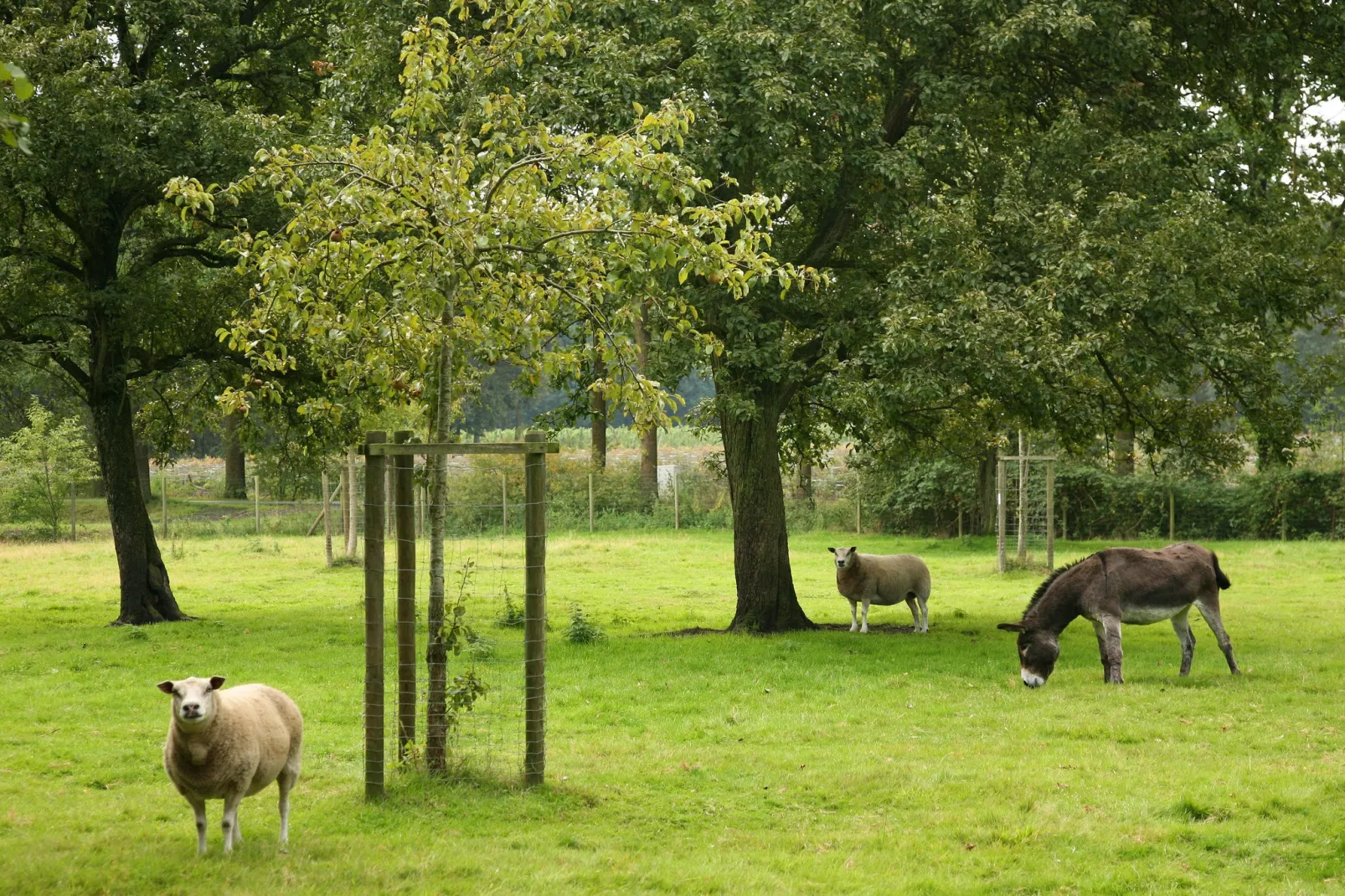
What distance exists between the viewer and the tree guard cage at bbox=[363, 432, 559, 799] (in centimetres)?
918

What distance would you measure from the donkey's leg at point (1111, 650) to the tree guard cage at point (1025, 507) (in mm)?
12425

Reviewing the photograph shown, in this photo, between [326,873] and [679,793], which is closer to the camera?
[326,873]

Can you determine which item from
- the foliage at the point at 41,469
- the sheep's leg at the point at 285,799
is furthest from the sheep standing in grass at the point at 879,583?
the foliage at the point at 41,469

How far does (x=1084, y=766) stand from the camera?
1061 cm

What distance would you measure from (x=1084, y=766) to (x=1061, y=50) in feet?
37.6

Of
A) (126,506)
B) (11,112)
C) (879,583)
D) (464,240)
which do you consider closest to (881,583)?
(879,583)

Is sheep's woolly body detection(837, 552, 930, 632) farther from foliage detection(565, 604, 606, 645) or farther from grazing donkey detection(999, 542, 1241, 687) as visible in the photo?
grazing donkey detection(999, 542, 1241, 687)

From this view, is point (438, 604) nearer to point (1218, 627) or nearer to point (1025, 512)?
point (1218, 627)

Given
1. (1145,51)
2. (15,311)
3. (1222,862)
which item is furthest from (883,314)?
(15,311)

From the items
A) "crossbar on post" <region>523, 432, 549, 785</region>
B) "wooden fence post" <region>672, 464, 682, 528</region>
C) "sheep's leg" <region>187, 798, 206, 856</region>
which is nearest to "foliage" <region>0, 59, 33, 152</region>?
"sheep's leg" <region>187, 798, 206, 856</region>

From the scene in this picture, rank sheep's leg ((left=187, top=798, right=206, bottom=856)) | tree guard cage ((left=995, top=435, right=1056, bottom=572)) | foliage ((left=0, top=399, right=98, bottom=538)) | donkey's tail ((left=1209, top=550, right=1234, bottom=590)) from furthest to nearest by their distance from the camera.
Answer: foliage ((left=0, top=399, right=98, bottom=538))
tree guard cage ((left=995, top=435, right=1056, bottom=572))
donkey's tail ((left=1209, top=550, right=1234, bottom=590))
sheep's leg ((left=187, top=798, right=206, bottom=856))

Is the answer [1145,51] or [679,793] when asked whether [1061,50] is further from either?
[679,793]

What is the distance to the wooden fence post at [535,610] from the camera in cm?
941

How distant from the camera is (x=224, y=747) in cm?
763
